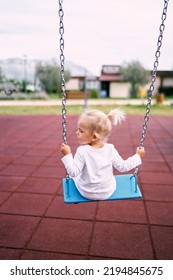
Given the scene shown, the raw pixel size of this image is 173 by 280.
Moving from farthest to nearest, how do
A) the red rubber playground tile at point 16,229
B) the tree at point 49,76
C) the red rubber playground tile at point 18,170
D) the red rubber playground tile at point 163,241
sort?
the tree at point 49,76
the red rubber playground tile at point 18,170
the red rubber playground tile at point 16,229
the red rubber playground tile at point 163,241

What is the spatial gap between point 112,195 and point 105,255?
49 centimetres

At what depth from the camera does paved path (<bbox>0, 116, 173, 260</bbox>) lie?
2633mm

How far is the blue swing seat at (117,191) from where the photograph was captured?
2.44m

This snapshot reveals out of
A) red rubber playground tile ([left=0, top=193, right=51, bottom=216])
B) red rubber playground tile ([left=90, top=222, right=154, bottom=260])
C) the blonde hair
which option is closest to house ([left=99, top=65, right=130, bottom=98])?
red rubber playground tile ([left=0, top=193, right=51, bottom=216])

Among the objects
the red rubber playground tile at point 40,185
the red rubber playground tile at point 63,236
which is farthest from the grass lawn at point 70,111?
the red rubber playground tile at point 63,236

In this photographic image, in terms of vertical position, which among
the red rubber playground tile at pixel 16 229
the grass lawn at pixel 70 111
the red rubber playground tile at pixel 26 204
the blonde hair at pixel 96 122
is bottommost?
the grass lawn at pixel 70 111

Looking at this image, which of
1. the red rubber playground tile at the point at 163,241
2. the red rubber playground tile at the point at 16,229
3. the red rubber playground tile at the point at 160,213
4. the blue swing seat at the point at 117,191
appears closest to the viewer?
the blue swing seat at the point at 117,191

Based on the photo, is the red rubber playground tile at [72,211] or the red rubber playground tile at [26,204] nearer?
the red rubber playground tile at [72,211]

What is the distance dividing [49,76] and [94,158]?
111ft

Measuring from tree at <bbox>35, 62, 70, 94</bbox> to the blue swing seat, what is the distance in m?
31.7

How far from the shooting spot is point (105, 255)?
8.39 ft

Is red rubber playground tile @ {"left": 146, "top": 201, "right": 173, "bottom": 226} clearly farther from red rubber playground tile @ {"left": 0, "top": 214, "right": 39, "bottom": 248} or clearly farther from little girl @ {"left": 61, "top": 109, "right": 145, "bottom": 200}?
red rubber playground tile @ {"left": 0, "top": 214, "right": 39, "bottom": 248}

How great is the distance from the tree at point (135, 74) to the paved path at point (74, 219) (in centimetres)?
2919

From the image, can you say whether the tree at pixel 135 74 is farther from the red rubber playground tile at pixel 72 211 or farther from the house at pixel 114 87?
the red rubber playground tile at pixel 72 211
